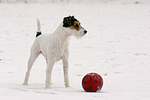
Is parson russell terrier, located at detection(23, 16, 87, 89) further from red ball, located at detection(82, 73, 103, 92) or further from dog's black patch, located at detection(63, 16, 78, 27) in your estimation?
red ball, located at detection(82, 73, 103, 92)

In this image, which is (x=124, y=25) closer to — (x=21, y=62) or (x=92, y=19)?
(x=92, y=19)

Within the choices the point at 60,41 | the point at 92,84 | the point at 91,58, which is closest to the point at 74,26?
Result: the point at 60,41

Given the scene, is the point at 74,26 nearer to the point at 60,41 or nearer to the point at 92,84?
the point at 60,41

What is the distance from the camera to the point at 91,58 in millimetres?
8109

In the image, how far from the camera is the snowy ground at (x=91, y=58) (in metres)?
4.19

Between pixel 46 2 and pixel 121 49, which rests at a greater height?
pixel 46 2

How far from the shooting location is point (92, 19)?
17359 mm

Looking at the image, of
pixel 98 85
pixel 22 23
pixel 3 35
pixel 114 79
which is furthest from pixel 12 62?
pixel 22 23

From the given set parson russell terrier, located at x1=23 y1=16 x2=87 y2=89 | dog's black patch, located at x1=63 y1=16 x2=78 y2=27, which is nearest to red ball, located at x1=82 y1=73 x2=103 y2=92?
parson russell terrier, located at x1=23 y1=16 x2=87 y2=89

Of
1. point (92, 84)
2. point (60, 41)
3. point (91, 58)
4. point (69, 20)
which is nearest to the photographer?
point (92, 84)

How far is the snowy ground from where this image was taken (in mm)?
4188

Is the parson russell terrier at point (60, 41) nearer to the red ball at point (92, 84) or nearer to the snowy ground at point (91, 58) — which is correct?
the snowy ground at point (91, 58)

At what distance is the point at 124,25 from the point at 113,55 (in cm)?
696

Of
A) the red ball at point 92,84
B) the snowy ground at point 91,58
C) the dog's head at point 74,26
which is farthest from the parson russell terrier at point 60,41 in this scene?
the red ball at point 92,84
